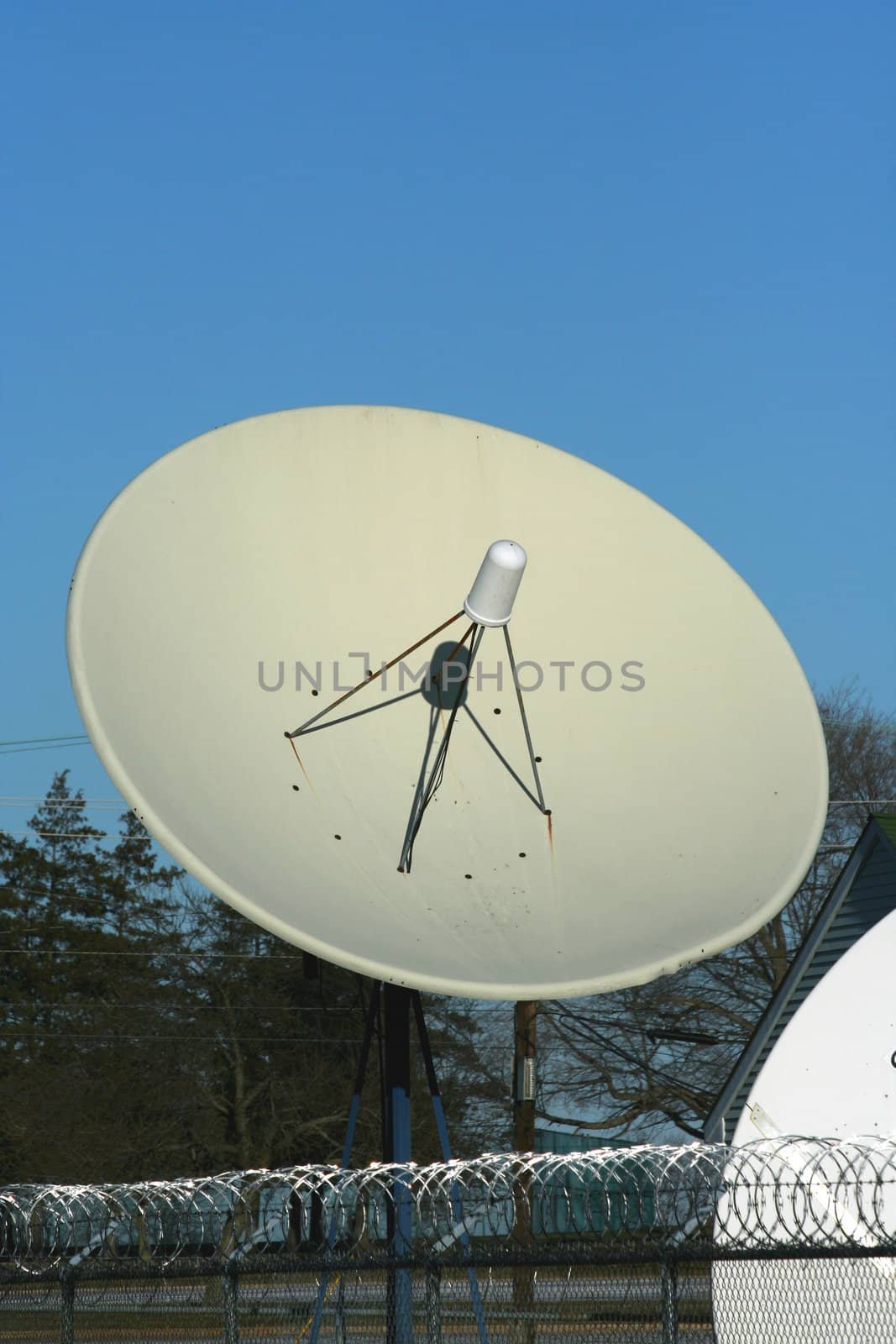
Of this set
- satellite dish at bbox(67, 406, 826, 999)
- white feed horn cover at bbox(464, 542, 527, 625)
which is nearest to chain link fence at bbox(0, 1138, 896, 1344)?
satellite dish at bbox(67, 406, 826, 999)

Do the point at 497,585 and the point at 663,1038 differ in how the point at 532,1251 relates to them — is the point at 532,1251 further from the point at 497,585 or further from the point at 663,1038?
the point at 663,1038

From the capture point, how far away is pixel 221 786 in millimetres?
10086

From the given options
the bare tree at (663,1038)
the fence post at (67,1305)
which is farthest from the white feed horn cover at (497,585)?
the bare tree at (663,1038)

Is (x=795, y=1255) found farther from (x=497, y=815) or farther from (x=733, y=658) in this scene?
(x=733, y=658)

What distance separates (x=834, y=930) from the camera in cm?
1605

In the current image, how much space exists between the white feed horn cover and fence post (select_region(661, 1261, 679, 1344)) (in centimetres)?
372

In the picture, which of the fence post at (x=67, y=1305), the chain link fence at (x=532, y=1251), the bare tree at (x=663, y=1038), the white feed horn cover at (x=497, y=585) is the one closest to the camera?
the chain link fence at (x=532, y=1251)

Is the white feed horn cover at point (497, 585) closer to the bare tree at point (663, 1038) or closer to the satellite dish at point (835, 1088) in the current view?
the satellite dish at point (835, 1088)

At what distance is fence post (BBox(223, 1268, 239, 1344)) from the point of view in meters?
8.98

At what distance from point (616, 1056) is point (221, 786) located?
85.3 feet

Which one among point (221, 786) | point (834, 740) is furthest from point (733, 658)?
point (834, 740)

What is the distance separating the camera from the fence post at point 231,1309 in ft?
29.5

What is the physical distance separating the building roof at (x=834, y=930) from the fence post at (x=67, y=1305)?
24.4 feet

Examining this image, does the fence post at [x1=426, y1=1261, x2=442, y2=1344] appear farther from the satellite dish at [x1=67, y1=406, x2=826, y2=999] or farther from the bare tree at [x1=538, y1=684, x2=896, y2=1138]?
the bare tree at [x1=538, y1=684, x2=896, y2=1138]
